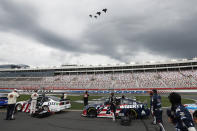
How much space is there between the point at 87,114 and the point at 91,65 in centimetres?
4897

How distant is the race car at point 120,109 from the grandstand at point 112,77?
24009mm

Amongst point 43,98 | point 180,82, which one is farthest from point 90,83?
point 43,98

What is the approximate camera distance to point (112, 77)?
154 ft

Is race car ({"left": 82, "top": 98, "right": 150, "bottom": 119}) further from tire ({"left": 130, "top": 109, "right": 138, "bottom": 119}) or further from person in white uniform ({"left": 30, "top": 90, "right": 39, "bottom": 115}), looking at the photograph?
person in white uniform ({"left": 30, "top": 90, "right": 39, "bottom": 115})

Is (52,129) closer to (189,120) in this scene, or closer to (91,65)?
(189,120)

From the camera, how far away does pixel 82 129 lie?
5711 millimetres

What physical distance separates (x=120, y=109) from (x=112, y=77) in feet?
130

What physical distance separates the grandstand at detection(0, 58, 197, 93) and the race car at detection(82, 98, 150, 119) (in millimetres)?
24009

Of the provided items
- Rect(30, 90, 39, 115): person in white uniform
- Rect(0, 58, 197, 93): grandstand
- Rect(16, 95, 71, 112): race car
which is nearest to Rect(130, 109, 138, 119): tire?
Rect(16, 95, 71, 112): race car

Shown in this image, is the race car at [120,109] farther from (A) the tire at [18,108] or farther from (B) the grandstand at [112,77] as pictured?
(B) the grandstand at [112,77]

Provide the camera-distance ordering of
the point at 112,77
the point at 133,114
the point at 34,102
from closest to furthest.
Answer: the point at 133,114
the point at 34,102
the point at 112,77

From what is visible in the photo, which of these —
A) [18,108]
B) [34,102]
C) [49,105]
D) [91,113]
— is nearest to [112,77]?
[18,108]

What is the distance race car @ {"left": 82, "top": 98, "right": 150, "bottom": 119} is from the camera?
7.33 meters

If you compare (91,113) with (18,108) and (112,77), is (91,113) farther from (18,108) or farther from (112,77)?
(112,77)
